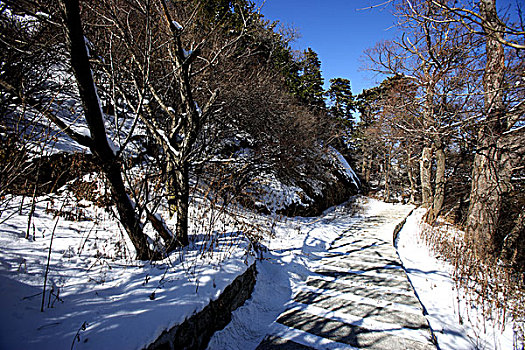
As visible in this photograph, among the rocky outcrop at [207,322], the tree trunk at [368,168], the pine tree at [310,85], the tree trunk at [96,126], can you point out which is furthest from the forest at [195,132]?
the tree trunk at [368,168]

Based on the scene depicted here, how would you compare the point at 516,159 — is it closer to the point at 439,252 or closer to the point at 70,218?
the point at 439,252

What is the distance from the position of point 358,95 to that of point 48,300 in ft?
99.6

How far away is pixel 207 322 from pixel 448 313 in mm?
3312

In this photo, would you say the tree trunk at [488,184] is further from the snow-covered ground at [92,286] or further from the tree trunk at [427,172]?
the tree trunk at [427,172]

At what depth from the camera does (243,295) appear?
311 centimetres

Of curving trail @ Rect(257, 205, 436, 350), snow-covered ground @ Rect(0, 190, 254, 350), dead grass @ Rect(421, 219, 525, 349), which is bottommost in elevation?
dead grass @ Rect(421, 219, 525, 349)

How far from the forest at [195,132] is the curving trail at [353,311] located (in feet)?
3.62

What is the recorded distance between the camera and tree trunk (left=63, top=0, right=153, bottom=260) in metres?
2.13

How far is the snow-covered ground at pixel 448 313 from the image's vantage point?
2.45 m

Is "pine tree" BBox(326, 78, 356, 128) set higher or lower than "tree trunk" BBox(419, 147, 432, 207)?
higher

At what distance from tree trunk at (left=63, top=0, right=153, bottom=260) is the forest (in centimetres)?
1

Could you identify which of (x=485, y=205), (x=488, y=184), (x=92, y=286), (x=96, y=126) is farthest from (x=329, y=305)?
(x=488, y=184)

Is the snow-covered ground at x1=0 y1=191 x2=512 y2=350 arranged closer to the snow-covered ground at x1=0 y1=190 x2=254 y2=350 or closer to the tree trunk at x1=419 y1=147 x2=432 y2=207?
the snow-covered ground at x1=0 y1=190 x2=254 y2=350

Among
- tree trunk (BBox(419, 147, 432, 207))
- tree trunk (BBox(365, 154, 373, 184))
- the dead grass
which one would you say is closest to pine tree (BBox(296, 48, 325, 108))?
tree trunk (BBox(419, 147, 432, 207))
